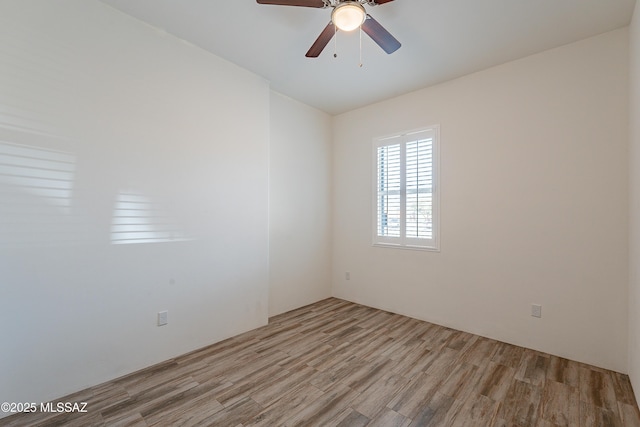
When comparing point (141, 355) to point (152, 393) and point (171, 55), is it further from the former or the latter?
point (171, 55)

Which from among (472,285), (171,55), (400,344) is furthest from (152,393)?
(472,285)

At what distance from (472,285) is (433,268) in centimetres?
45

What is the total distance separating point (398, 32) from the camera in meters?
2.43

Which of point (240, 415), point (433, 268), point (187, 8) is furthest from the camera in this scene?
point (433, 268)

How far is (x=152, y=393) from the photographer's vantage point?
2.03 m

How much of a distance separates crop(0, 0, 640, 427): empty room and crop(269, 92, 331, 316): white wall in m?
0.08

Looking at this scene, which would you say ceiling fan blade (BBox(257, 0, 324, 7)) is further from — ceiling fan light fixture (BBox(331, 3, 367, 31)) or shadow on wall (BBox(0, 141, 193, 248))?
shadow on wall (BBox(0, 141, 193, 248))

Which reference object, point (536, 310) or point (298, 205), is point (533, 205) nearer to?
point (536, 310)

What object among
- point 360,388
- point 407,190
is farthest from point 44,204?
point 407,190

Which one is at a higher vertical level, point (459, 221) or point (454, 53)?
point (454, 53)

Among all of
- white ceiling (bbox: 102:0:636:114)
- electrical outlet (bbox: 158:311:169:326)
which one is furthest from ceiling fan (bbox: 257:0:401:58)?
electrical outlet (bbox: 158:311:169:326)

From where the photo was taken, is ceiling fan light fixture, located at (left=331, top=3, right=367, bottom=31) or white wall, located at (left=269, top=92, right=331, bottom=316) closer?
ceiling fan light fixture, located at (left=331, top=3, right=367, bottom=31)

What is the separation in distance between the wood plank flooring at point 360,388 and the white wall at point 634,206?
304 millimetres

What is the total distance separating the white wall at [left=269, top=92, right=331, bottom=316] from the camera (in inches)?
145
